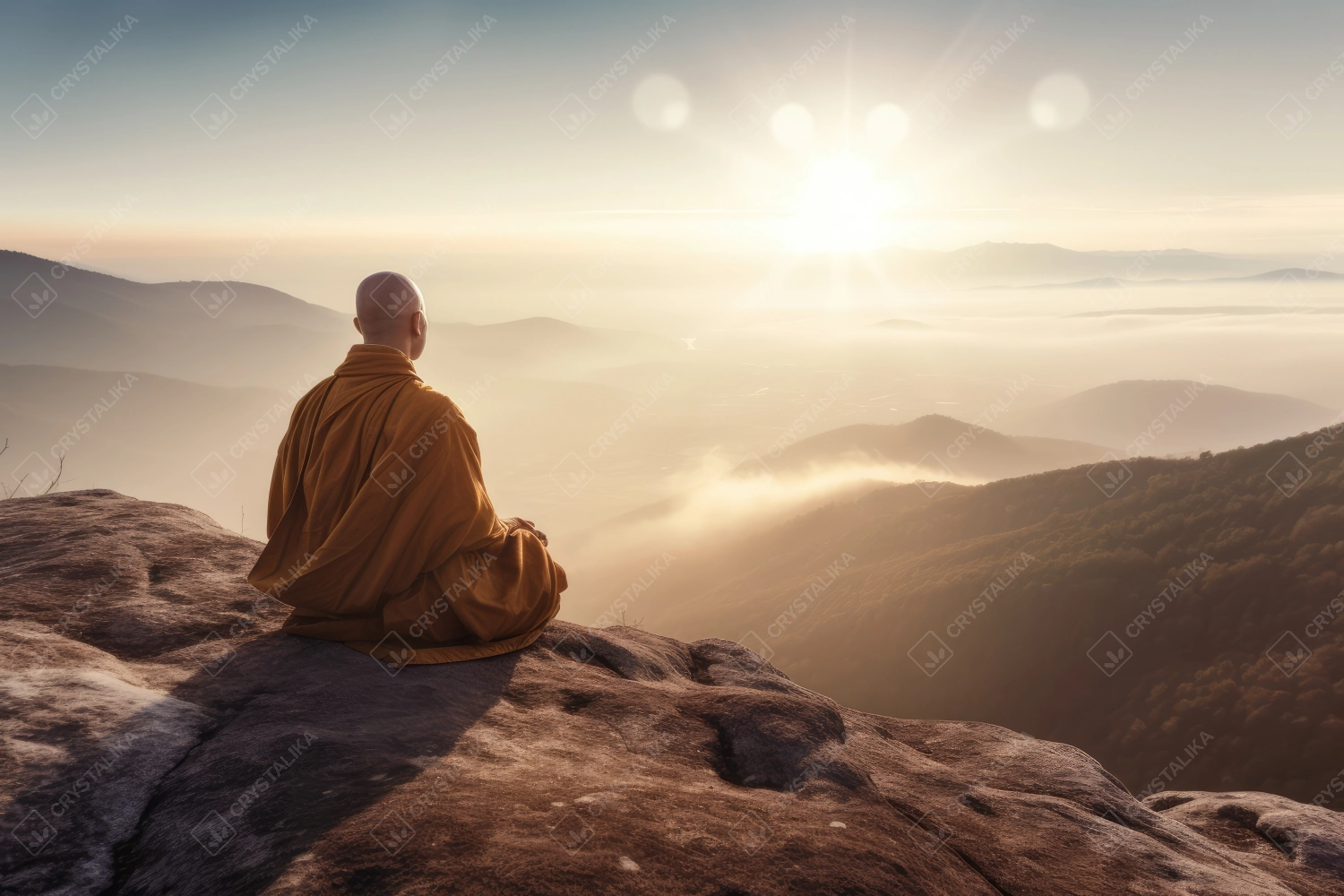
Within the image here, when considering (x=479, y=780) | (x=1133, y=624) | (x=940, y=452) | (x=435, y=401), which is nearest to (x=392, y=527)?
(x=435, y=401)

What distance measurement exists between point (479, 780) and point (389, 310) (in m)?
3.31

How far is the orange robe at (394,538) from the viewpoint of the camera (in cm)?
462

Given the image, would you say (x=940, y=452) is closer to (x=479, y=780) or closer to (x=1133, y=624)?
(x=1133, y=624)

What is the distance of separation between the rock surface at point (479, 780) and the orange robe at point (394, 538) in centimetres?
26

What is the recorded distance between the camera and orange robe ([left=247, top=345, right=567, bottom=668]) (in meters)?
4.62

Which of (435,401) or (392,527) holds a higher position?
(435,401)

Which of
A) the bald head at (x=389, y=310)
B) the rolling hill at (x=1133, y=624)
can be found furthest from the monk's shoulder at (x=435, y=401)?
the rolling hill at (x=1133, y=624)

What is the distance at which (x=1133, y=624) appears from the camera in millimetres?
40781

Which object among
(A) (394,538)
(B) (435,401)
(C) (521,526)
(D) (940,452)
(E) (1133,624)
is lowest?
(A) (394,538)

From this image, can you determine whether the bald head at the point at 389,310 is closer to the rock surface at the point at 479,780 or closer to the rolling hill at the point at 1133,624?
the rock surface at the point at 479,780

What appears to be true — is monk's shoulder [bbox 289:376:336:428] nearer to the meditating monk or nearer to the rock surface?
the meditating monk

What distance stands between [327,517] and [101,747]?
203 centimetres

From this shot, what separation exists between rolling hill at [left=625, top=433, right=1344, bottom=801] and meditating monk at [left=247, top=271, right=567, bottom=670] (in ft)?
120

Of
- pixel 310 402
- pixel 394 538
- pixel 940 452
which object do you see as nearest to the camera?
pixel 394 538
